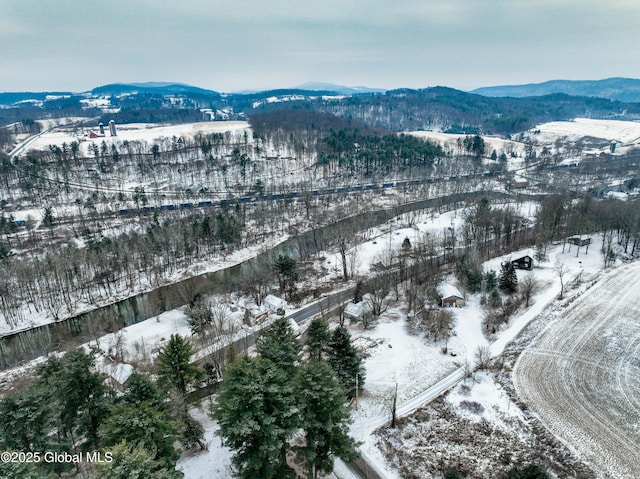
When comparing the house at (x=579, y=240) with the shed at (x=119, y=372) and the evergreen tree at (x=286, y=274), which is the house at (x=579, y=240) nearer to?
the evergreen tree at (x=286, y=274)

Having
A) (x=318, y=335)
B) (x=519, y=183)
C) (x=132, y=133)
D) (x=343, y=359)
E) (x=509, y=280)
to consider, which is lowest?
(x=509, y=280)

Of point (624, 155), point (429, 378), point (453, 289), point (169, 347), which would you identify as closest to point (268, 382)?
point (169, 347)

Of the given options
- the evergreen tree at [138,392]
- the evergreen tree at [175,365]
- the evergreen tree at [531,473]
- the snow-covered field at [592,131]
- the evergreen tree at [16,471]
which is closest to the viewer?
the evergreen tree at [16,471]

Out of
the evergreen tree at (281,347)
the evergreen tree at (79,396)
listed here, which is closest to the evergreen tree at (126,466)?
the evergreen tree at (79,396)

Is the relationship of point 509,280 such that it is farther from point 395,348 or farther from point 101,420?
point 101,420

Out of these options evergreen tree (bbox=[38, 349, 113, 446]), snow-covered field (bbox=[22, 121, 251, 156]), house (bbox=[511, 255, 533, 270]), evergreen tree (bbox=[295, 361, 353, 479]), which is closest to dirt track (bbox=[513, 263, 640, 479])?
house (bbox=[511, 255, 533, 270])

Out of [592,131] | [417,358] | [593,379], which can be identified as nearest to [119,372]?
[417,358]
